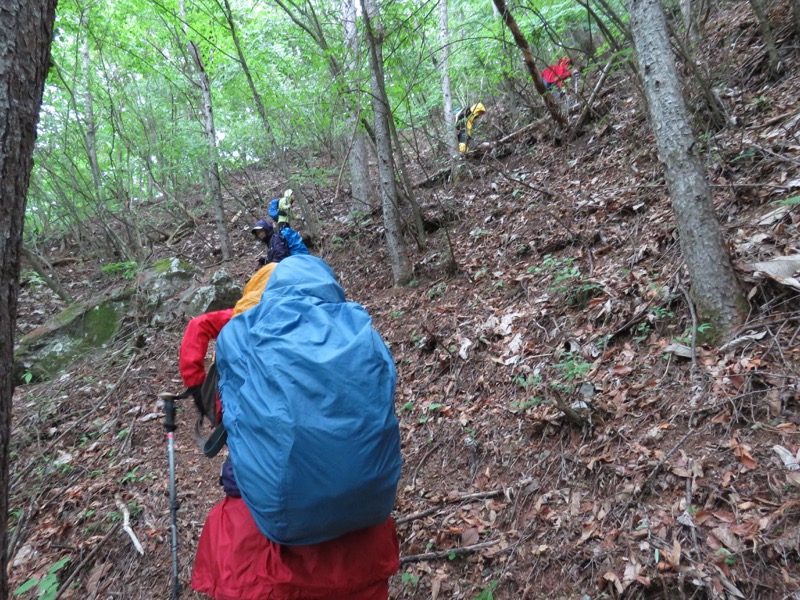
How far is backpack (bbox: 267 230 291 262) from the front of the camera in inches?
232

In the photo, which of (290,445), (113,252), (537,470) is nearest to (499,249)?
(537,470)

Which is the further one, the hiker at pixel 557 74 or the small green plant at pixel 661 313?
the hiker at pixel 557 74

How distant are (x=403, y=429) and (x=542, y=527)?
2031 mm

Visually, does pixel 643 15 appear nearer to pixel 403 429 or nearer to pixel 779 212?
pixel 779 212

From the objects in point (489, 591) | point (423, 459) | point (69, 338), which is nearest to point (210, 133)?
point (69, 338)

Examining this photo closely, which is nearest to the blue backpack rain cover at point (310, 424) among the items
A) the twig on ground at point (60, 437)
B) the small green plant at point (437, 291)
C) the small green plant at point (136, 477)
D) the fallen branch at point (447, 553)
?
the fallen branch at point (447, 553)

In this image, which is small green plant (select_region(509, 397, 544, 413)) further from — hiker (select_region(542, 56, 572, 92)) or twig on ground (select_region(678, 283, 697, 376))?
hiker (select_region(542, 56, 572, 92))

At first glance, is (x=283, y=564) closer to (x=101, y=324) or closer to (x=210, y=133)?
(x=101, y=324)

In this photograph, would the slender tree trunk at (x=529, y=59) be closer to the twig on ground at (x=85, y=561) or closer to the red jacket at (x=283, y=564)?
the red jacket at (x=283, y=564)

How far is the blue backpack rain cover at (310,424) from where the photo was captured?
1803 mm

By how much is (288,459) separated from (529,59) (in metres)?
8.38

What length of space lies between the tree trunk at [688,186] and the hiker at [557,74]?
17.5 feet

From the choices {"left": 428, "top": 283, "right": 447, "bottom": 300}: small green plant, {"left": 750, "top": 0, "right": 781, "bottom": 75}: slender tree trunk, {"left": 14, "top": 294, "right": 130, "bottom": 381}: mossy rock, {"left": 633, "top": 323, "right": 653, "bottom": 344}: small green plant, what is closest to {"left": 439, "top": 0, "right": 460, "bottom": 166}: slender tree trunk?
{"left": 428, "top": 283, "right": 447, "bottom": 300}: small green plant

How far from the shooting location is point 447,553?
136 inches
